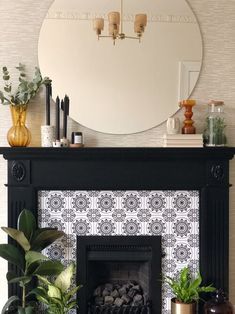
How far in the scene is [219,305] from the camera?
8.66 ft

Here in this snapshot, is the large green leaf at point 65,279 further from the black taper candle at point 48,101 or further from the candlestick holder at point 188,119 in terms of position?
the candlestick holder at point 188,119

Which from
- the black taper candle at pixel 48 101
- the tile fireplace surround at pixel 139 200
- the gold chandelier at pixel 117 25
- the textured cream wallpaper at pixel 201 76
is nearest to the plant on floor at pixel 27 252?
the tile fireplace surround at pixel 139 200

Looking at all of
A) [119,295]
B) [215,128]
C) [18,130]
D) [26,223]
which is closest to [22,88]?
[18,130]

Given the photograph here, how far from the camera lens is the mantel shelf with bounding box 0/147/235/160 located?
273 cm

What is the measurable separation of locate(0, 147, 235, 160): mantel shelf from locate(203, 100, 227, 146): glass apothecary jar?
109mm

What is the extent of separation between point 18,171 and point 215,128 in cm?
125

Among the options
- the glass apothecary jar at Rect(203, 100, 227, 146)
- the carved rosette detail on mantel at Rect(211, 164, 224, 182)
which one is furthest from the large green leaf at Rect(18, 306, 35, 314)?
A: the glass apothecary jar at Rect(203, 100, 227, 146)

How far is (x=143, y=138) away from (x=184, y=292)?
0.99 meters

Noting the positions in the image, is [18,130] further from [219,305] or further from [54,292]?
[219,305]

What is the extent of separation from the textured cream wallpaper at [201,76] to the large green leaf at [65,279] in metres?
0.48

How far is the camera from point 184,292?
271 cm

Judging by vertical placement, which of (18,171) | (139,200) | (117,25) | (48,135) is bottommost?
(139,200)

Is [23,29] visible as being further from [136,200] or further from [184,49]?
[136,200]

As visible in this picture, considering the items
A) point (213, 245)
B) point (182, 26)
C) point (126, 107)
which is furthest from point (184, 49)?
point (213, 245)
